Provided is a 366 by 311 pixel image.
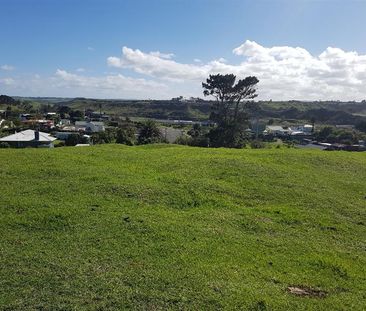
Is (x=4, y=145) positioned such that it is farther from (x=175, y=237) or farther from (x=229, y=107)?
(x=175, y=237)

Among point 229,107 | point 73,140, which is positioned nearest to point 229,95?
point 229,107

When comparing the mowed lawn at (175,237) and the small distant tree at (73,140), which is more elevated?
the mowed lawn at (175,237)

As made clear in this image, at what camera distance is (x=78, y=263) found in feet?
18.6

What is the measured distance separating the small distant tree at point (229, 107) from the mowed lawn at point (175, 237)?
2404 cm

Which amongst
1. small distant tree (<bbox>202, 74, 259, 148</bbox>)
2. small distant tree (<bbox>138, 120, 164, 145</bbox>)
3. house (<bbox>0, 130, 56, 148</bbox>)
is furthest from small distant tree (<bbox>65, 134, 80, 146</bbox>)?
small distant tree (<bbox>202, 74, 259, 148</bbox>)

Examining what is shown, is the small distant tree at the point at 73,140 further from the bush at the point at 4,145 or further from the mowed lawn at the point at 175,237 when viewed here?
the mowed lawn at the point at 175,237

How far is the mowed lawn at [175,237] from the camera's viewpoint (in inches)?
200

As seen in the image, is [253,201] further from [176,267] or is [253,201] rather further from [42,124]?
[42,124]

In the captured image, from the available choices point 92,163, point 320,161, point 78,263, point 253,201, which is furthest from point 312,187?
point 78,263

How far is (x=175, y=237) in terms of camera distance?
6840 mm

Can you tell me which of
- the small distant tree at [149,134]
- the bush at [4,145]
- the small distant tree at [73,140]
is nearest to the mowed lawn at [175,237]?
the bush at [4,145]

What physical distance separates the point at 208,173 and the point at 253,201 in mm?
2386

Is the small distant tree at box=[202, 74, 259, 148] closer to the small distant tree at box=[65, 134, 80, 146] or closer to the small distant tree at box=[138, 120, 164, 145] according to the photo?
the small distant tree at box=[138, 120, 164, 145]

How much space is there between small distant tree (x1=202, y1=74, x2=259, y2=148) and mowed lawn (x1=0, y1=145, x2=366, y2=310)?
24.0 metres
